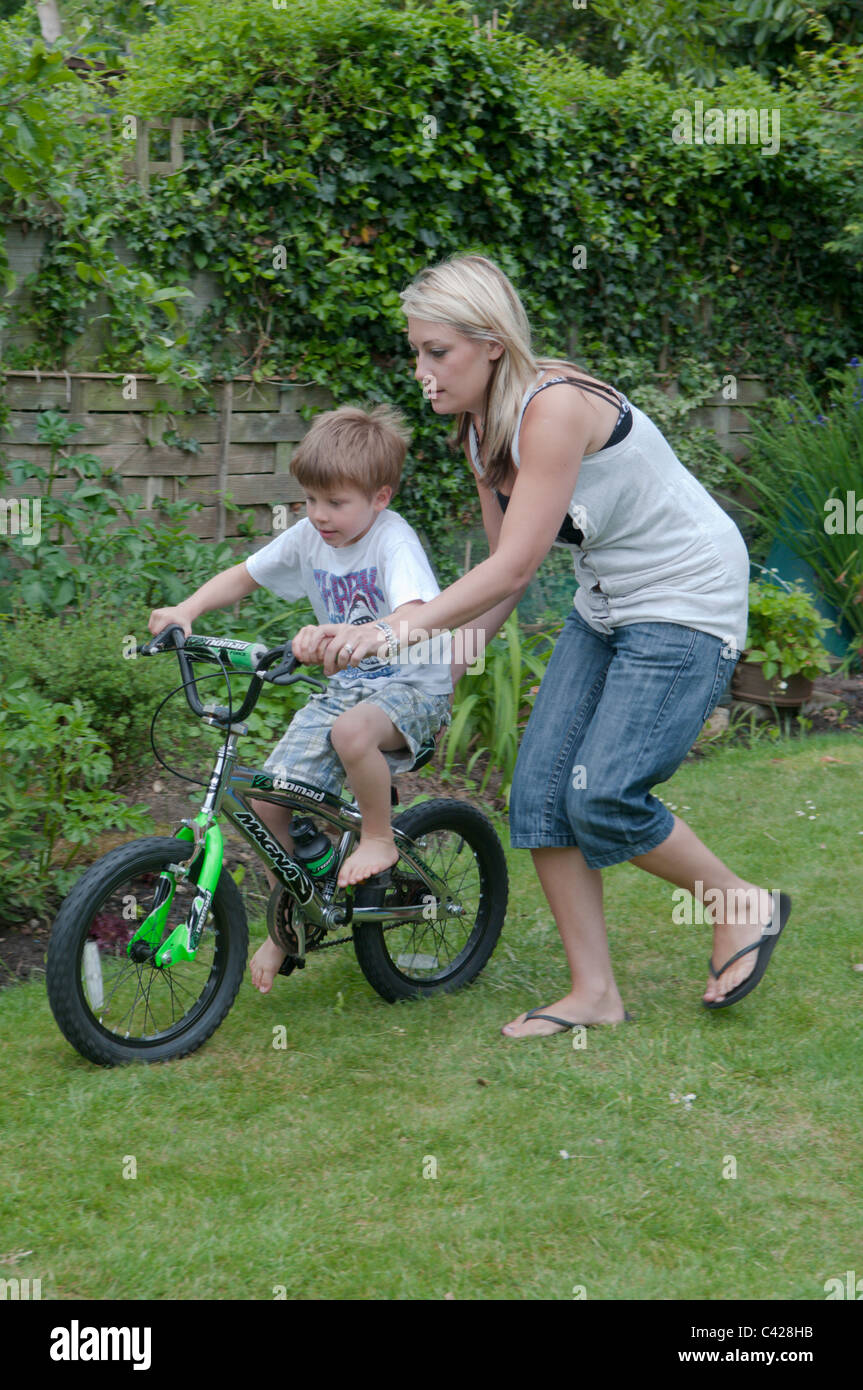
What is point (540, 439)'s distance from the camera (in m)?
2.78

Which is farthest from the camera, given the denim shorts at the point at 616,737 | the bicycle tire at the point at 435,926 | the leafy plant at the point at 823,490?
the leafy plant at the point at 823,490

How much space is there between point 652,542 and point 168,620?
114 cm

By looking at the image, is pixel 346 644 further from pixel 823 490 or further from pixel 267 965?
pixel 823 490

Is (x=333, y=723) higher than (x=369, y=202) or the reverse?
the reverse

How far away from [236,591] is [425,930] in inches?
44.1

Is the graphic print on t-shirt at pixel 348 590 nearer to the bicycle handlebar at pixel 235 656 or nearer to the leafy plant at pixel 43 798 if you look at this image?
the bicycle handlebar at pixel 235 656

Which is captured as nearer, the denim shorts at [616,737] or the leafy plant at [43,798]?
the denim shorts at [616,737]

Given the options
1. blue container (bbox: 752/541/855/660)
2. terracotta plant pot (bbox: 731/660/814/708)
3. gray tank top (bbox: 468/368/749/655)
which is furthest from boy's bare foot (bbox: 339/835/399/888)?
blue container (bbox: 752/541/855/660)

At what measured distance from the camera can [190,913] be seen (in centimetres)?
293

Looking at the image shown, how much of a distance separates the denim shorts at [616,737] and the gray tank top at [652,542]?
0.06 metres

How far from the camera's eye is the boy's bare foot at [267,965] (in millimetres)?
3260

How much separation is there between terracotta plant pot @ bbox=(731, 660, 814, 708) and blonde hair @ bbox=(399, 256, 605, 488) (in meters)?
3.65

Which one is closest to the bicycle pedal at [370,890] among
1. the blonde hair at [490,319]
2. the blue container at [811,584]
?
the blonde hair at [490,319]

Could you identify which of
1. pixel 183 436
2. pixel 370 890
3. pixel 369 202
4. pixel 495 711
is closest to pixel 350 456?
pixel 370 890
